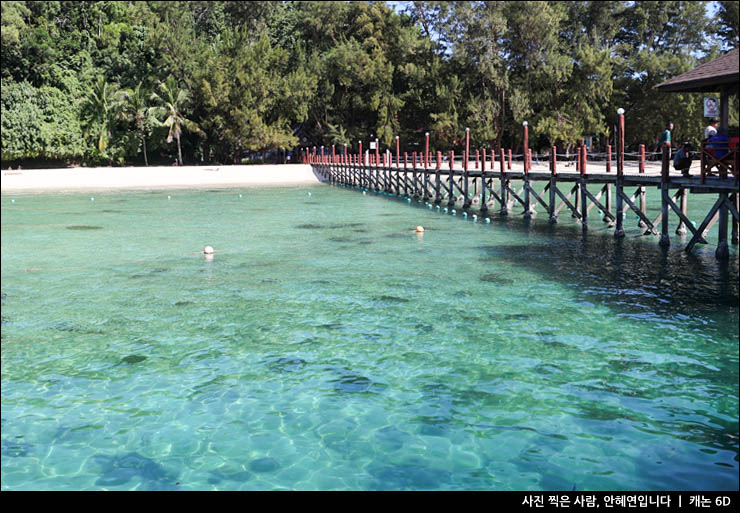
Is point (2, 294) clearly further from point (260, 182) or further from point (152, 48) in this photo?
point (152, 48)

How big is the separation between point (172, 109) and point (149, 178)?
8.38m

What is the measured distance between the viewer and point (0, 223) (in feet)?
101

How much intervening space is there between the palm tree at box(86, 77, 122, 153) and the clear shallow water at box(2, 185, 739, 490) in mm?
49535

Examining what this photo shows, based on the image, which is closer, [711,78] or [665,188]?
[711,78]

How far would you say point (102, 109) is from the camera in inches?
2613

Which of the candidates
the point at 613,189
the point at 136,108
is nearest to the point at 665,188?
the point at 613,189

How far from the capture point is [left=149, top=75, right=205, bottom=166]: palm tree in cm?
6700

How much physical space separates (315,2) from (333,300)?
6659cm

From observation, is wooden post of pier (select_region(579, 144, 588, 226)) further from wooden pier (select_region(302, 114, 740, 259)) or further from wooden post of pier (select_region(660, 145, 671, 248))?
wooden post of pier (select_region(660, 145, 671, 248))

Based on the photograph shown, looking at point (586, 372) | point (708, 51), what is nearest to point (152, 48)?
point (708, 51)

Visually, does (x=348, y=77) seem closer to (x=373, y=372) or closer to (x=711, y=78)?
(x=711, y=78)

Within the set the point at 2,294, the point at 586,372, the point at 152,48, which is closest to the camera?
the point at 586,372

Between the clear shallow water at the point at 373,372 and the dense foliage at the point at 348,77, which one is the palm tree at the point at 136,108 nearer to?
the dense foliage at the point at 348,77

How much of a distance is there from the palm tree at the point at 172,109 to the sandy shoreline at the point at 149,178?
15.7 ft
